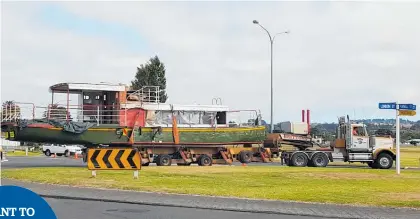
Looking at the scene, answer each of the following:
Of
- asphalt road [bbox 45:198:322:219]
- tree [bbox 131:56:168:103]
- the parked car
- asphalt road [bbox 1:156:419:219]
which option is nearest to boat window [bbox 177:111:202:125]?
asphalt road [bbox 1:156:419:219]

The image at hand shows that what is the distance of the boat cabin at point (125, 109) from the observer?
30.0m

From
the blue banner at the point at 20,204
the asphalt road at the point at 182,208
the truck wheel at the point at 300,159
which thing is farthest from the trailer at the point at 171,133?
the blue banner at the point at 20,204

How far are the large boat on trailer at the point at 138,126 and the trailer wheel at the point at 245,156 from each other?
90 millimetres

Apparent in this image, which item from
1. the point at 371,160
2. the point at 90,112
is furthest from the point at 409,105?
the point at 90,112

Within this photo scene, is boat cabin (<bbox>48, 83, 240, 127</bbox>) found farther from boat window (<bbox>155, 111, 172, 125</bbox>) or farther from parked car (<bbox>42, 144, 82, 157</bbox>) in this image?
parked car (<bbox>42, 144, 82, 157</bbox>)

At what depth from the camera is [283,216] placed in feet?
38.1

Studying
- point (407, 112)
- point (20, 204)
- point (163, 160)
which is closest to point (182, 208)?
point (20, 204)

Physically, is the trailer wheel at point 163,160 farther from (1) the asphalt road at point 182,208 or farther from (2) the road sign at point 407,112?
(1) the asphalt road at point 182,208

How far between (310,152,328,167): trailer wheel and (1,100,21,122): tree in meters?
16.8

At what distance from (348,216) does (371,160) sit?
2225 centimetres

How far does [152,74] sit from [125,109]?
37.6m

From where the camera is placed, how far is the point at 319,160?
1289 inches

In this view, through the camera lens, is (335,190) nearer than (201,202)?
No

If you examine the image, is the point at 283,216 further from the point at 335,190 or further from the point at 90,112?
the point at 90,112
